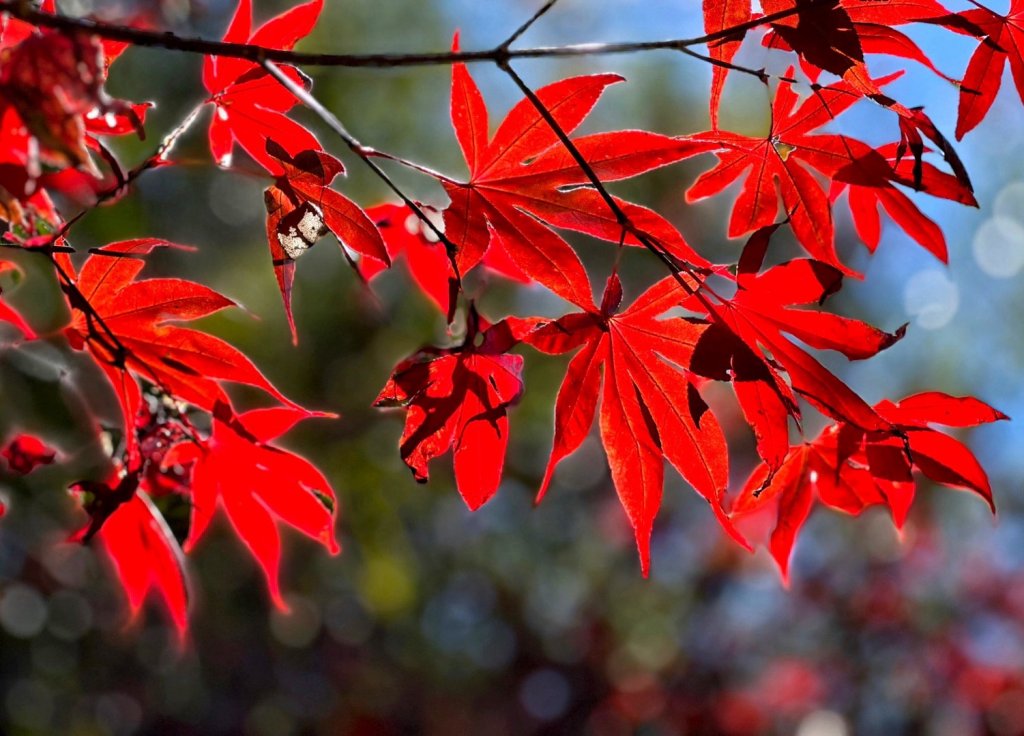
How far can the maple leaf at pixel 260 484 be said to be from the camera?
77cm

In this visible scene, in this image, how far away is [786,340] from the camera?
647 millimetres

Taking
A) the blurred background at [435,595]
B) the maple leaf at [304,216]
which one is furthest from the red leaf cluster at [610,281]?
the blurred background at [435,595]

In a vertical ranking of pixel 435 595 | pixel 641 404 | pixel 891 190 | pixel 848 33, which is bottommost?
pixel 435 595

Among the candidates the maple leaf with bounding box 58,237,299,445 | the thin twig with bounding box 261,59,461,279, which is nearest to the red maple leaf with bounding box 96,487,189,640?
the maple leaf with bounding box 58,237,299,445

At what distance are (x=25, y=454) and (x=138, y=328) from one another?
220mm

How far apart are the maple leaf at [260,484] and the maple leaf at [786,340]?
348 millimetres

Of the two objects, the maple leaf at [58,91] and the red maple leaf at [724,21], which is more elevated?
the red maple leaf at [724,21]

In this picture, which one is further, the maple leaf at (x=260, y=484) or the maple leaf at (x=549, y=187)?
the maple leaf at (x=260, y=484)

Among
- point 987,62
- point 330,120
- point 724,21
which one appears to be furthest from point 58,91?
point 987,62

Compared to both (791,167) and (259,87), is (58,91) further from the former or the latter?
(791,167)

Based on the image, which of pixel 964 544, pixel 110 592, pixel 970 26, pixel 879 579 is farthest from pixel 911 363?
pixel 970 26

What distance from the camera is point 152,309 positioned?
675 millimetres

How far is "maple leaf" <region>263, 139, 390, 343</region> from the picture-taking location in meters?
0.60

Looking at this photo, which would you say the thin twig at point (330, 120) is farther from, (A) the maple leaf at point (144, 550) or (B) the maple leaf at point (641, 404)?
(A) the maple leaf at point (144, 550)
